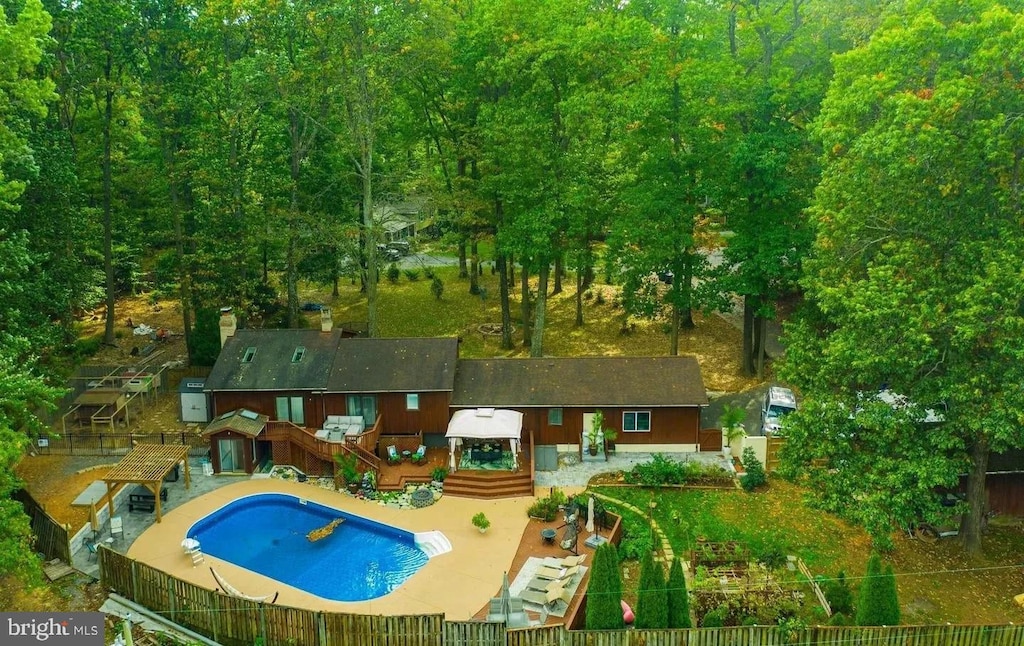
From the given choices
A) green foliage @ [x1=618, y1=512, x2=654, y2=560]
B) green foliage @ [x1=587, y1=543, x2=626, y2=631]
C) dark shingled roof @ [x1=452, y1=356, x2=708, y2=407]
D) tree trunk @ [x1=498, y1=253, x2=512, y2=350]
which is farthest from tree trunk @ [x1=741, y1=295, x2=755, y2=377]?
green foliage @ [x1=587, y1=543, x2=626, y2=631]

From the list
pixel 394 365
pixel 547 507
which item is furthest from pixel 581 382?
pixel 394 365

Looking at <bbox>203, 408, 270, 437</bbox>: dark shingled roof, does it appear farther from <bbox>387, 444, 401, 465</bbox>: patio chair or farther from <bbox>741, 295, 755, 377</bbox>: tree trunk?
<bbox>741, 295, 755, 377</bbox>: tree trunk

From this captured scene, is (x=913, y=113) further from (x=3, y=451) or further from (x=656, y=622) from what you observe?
(x=3, y=451)

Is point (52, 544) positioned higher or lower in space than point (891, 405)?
lower

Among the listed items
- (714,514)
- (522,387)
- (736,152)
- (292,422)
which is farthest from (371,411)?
A: (736,152)

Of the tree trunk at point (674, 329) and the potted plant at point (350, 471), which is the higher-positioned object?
the tree trunk at point (674, 329)

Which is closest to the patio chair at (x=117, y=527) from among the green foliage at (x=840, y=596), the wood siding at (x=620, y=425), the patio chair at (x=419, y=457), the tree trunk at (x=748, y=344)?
the patio chair at (x=419, y=457)

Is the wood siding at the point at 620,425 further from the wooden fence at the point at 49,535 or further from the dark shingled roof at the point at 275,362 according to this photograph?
the wooden fence at the point at 49,535

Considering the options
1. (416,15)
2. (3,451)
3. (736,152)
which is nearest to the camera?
(3,451)
